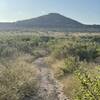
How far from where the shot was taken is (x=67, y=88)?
14.9 meters

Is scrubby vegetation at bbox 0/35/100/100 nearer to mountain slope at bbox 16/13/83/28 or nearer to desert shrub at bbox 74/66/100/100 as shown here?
desert shrub at bbox 74/66/100/100

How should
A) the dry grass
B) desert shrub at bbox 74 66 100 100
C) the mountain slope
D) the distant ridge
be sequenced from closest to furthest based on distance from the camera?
desert shrub at bbox 74 66 100 100
the dry grass
the distant ridge
the mountain slope

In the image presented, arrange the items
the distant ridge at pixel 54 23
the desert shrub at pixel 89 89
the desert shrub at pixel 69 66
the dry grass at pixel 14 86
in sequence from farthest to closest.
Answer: the distant ridge at pixel 54 23 < the desert shrub at pixel 69 66 < the dry grass at pixel 14 86 < the desert shrub at pixel 89 89

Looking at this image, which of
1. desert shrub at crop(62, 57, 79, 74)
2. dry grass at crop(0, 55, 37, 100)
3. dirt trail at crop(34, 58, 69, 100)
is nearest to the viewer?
dry grass at crop(0, 55, 37, 100)

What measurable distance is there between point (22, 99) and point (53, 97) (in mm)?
1538

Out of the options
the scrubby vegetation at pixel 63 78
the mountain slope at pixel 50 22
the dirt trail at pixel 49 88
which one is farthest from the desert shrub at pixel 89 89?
the mountain slope at pixel 50 22

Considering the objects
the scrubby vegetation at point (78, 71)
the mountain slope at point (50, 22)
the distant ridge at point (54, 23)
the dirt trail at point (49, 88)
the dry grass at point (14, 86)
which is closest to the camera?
the scrubby vegetation at point (78, 71)

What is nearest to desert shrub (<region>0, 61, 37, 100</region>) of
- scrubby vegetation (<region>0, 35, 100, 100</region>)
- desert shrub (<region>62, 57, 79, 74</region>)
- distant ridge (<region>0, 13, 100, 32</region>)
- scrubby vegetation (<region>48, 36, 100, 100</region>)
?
scrubby vegetation (<region>0, 35, 100, 100</region>)

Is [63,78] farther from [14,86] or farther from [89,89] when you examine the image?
[89,89]

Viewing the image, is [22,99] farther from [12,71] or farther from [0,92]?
[12,71]

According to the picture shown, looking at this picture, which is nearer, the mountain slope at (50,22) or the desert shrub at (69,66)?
the desert shrub at (69,66)

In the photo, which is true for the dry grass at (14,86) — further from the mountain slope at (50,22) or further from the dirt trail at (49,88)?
the mountain slope at (50,22)

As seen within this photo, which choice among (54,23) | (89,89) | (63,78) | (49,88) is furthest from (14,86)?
(54,23)

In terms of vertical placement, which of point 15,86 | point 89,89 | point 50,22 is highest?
point 89,89
